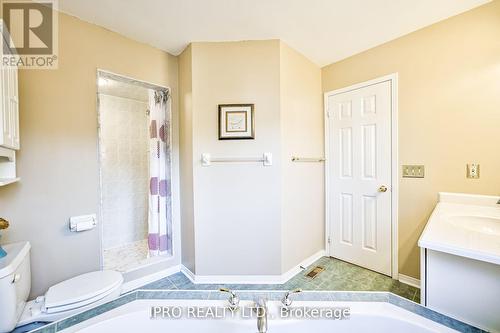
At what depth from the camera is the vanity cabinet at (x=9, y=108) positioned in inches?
42.3

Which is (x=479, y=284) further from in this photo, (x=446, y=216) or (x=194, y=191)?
(x=194, y=191)

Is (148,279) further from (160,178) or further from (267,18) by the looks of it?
(267,18)

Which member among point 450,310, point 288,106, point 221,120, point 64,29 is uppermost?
point 64,29

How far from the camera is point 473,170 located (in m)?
1.57

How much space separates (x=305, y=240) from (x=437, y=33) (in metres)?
2.16

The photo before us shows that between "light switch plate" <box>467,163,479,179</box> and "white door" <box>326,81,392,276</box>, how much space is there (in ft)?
1.69

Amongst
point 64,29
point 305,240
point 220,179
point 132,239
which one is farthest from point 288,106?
point 132,239

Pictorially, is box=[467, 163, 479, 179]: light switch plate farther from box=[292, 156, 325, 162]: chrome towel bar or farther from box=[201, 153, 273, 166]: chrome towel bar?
box=[201, 153, 273, 166]: chrome towel bar

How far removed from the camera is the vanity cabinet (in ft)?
3.53

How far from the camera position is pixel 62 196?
1562mm

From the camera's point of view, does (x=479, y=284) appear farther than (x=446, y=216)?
No

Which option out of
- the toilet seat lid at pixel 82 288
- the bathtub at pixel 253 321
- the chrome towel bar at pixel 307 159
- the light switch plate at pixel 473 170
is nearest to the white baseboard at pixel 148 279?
the toilet seat lid at pixel 82 288

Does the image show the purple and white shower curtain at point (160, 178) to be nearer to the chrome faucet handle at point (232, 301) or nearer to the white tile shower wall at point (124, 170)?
the white tile shower wall at point (124, 170)

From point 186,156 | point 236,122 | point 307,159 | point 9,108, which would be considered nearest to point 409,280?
point 307,159
